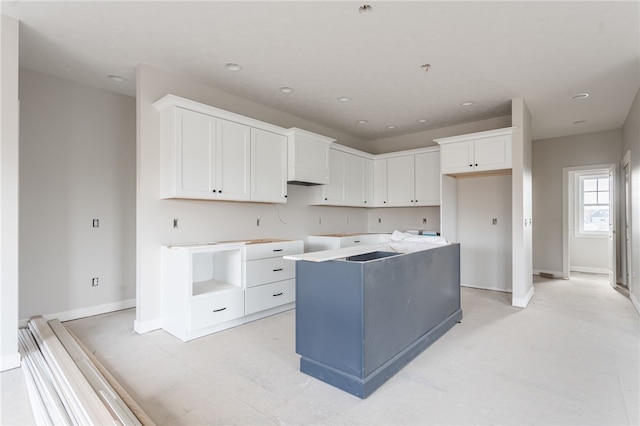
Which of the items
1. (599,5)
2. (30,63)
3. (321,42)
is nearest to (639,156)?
(599,5)

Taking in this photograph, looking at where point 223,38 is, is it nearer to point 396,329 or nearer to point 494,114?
point 396,329

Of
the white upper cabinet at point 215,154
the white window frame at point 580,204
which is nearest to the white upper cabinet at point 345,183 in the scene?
the white upper cabinet at point 215,154

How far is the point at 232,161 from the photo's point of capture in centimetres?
378

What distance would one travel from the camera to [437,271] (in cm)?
324

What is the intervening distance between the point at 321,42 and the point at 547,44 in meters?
2.02

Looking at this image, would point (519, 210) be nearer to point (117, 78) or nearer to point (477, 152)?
point (477, 152)

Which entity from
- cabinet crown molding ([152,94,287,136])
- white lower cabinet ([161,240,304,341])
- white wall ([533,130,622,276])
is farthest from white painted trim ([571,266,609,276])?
cabinet crown molding ([152,94,287,136])

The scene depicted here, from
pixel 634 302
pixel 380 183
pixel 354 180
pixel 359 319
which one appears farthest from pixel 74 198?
pixel 634 302

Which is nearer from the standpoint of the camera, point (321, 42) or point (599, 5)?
point (599, 5)

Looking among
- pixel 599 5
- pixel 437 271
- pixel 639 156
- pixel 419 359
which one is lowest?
pixel 419 359

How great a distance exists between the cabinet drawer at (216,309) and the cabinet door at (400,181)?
3.42 meters

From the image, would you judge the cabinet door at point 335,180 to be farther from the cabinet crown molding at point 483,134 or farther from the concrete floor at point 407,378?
the concrete floor at point 407,378

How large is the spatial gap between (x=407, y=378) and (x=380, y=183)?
410cm

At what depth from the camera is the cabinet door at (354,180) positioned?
18.2 ft
